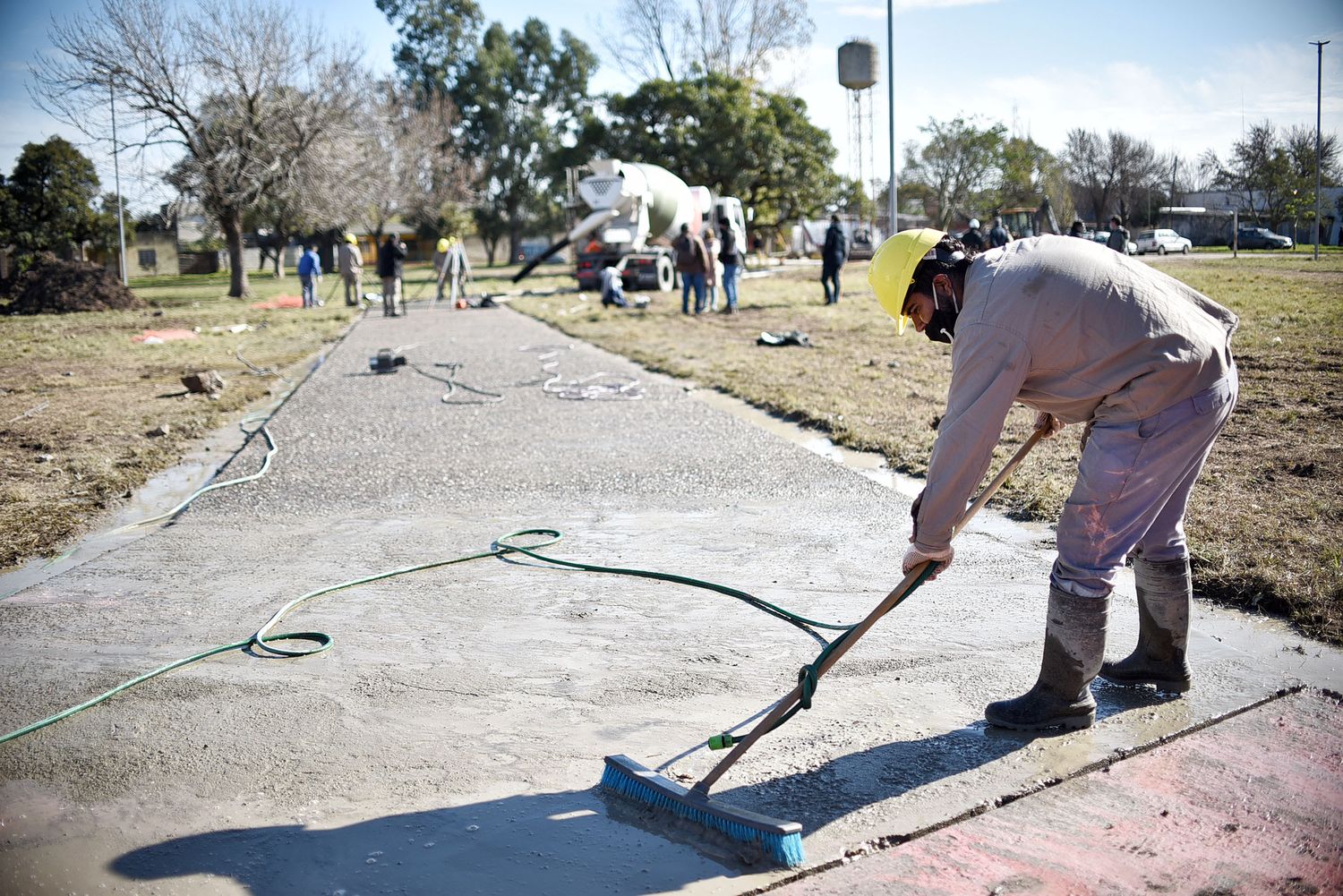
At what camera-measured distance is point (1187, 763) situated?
2967 mm

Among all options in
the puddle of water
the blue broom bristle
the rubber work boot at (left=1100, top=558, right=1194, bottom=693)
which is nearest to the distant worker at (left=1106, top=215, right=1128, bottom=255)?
the puddle of water

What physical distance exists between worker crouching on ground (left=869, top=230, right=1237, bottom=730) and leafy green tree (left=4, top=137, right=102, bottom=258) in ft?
55.4

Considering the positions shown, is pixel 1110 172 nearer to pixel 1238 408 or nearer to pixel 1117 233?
pixel 1117 233

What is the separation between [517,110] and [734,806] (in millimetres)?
68297

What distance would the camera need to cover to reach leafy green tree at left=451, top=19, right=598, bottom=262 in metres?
64.6

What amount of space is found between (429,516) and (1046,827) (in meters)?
4.33

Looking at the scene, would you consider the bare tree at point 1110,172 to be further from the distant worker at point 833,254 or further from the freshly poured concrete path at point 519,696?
the freshly poured concrete path at point 519,696

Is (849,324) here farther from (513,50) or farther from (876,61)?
(513,50)

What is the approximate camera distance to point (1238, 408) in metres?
7.78

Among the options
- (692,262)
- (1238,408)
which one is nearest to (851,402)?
(1238,408)

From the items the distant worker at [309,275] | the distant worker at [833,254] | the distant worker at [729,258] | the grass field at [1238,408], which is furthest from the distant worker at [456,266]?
the distant worker at [833,254]

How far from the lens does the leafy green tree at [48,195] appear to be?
57.6ft

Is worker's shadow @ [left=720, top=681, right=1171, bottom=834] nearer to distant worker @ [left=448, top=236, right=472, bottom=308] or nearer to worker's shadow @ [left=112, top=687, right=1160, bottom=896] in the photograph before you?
worker's shadow @ [left=112, top=687, right=1160, bottom=896]

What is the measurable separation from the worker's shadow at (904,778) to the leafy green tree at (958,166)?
Answer: 1611 inches
